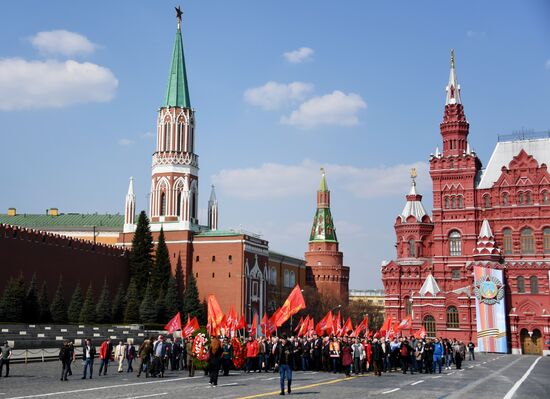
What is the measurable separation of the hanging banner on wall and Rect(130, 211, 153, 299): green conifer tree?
3417 centimetres

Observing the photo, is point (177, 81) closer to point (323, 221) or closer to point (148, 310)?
point (148, 310)

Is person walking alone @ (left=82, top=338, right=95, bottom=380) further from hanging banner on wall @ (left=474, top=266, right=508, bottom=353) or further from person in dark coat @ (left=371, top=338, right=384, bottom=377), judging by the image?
hanging banner on wall @ (left=474, top=266, right=508, bottom=353)

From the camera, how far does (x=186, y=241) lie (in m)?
82.6

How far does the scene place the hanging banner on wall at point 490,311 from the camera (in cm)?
6750

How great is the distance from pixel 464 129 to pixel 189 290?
1360 inches

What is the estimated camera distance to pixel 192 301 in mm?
75500

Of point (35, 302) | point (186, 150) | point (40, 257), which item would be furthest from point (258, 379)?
point (186, 150)

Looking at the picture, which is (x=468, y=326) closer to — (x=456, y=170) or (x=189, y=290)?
(x=456, y=170)

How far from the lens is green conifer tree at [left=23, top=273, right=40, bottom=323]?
178ft

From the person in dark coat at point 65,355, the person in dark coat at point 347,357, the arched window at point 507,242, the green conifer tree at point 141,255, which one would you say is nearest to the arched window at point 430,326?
the arched window at point 507,242

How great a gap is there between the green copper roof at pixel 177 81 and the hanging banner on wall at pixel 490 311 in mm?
40818

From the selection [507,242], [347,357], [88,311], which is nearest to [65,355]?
[347,357]

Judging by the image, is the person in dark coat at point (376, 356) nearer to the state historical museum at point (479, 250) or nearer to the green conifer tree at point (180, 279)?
the state historical museum at point (479, 250)

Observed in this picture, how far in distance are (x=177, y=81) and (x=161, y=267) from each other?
24.3 meters
